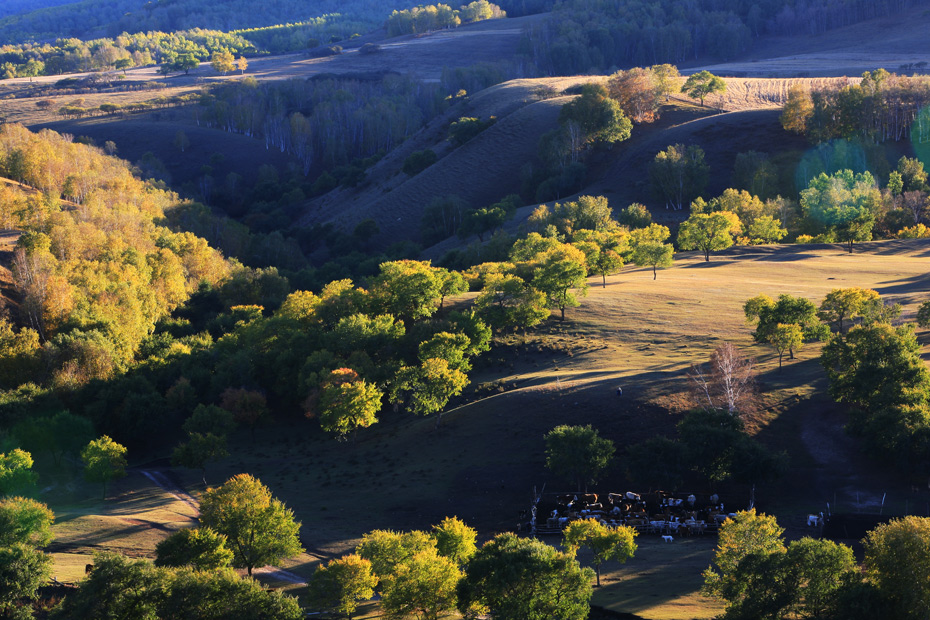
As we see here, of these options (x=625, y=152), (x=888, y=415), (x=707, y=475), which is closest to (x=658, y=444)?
(x=707, y=475)

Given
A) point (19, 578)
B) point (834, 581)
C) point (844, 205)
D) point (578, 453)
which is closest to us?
point (834, 581)

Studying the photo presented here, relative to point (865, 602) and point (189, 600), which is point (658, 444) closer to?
point (865, 602)

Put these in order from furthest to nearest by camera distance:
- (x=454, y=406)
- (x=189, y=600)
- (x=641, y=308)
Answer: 1. (x=641, y=308)
2. (x=454, y=406)
3. (x=189, y=600)

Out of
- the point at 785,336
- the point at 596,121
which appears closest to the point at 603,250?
the point at 785,336

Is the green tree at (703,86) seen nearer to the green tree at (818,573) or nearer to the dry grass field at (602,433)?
the dry grass field at (602,433)

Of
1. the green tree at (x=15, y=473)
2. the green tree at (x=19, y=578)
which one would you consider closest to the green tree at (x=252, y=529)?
the green tree at (x=19, y=578)

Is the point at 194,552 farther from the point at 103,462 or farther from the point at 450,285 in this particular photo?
the point at 450,285
